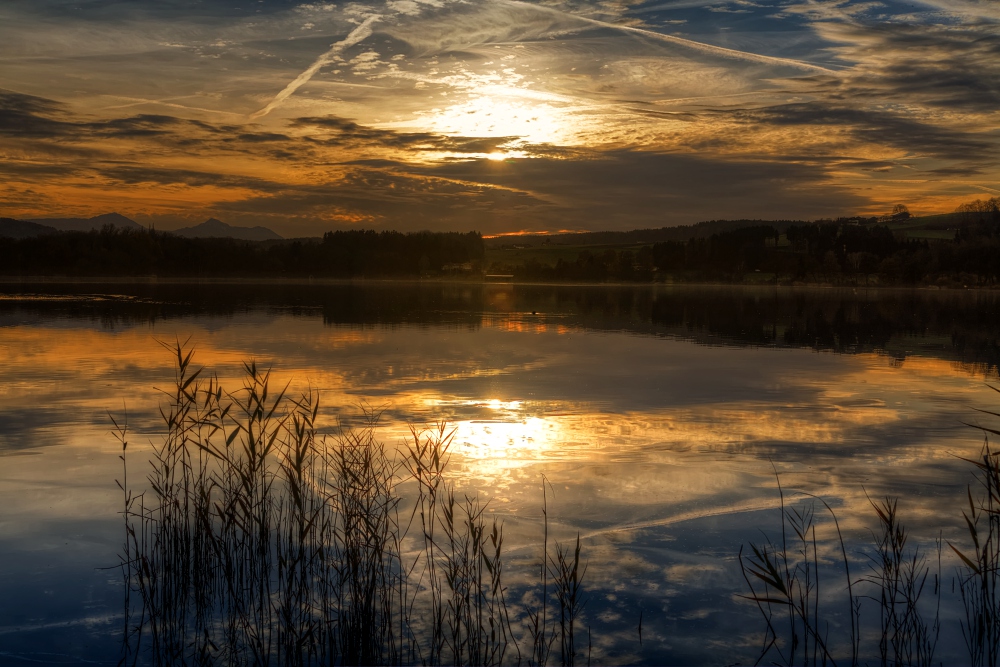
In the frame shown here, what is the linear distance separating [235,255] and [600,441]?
133 m

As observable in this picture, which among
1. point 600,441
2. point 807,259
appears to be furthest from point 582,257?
point 600,441

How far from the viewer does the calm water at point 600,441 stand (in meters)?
6.63

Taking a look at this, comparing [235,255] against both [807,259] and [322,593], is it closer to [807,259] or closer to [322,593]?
[807,259]

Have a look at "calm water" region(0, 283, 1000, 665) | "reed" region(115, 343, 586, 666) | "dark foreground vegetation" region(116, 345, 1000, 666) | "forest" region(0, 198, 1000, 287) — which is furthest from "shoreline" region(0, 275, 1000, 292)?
"dark foreground vegetation" region(116, 345, 1000, 666)

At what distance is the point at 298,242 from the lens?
508ft

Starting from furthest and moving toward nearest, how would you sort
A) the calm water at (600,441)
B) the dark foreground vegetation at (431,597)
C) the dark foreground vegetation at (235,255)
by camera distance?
the dark foreground vegetation at (235,255)
the calm water at (600,441)
the dark foreground vegetation at (431,597)

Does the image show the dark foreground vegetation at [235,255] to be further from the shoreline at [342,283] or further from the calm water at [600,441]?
the calm water at [600,441]

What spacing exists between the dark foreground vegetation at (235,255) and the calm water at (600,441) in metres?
102

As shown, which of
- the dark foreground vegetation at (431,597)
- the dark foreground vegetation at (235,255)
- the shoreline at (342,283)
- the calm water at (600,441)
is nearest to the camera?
the dark foreground vegetation at (431,597)

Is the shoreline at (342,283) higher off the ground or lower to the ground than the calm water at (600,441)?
higher

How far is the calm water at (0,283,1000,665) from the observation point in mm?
6633

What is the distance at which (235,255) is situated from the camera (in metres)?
136

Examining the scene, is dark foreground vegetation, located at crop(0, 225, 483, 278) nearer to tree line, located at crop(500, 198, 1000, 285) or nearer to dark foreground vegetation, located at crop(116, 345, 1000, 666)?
tree line, located at crop(500, 198, 1000, 285)

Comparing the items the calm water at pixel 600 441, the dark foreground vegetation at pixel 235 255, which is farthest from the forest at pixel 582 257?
the calm water at pixel 600 441
